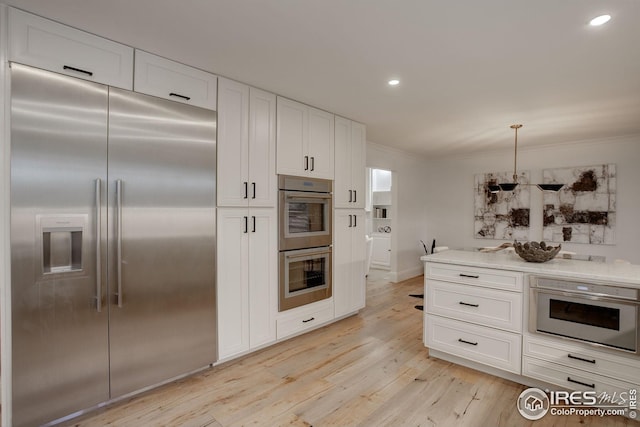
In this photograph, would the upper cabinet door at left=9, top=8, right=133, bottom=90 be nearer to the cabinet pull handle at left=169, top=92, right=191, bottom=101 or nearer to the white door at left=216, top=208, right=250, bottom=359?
the cabinet pull handle at left=169, top=92, right=191, bottom=101

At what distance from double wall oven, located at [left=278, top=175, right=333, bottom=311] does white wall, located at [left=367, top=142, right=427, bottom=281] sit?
2.16m

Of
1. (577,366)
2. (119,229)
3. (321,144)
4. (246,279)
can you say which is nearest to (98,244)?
(119,229)

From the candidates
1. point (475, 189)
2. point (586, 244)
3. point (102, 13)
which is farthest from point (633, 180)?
point (102, 13)

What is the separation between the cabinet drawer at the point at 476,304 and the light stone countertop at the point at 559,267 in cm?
21

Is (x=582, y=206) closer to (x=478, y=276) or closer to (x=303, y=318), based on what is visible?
(x=478, y=276)

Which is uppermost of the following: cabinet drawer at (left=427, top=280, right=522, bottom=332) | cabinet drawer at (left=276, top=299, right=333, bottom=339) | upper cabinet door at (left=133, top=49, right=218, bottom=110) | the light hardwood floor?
upper cabinet door at (left=133, top=49, right=218, bottom=110)

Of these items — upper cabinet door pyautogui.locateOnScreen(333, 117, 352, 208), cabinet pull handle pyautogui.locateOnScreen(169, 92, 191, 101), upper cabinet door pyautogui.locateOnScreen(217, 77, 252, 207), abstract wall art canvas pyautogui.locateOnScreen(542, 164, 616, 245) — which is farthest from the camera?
abstract wall art canvas pyautogui.locateOnScreen(542, 164, 616, 245)

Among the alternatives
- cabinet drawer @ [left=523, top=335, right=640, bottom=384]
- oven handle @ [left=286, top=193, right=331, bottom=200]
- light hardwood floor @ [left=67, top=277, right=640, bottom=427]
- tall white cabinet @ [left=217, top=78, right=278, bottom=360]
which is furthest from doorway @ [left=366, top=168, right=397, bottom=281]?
cabinet drawer @ [left=523, top=335, right=640, bottom=384]

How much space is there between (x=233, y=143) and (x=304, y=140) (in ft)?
2.81

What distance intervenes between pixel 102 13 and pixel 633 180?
6503 millimetres

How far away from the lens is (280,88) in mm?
2967

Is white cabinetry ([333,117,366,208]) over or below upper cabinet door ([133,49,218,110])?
below

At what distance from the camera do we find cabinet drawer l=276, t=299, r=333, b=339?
10.5 feet

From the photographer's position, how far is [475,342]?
2648 millimetres
